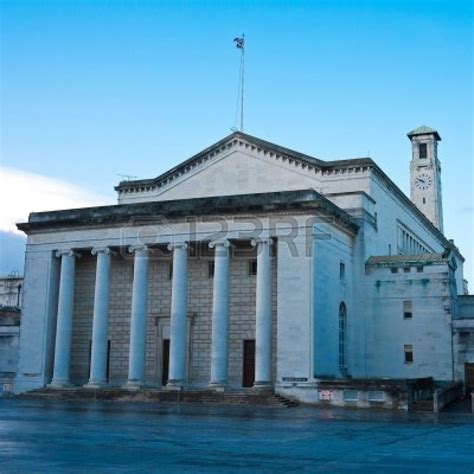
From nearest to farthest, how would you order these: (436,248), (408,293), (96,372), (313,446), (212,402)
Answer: (313,446), (212,402), (96,372), (408,293), (436,248)

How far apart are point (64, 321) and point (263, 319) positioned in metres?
13.2

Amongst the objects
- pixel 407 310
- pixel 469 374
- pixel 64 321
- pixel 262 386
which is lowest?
pixel 262 386

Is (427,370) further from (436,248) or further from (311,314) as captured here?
(436,248)

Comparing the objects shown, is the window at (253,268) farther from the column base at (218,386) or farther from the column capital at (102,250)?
the column capital at (102,250)

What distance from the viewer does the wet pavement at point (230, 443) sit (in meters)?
13.3

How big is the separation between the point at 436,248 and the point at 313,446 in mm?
58203

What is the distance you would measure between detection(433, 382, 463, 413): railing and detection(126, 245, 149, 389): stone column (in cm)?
1663

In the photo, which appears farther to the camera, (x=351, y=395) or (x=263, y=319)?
(x=263, y=319)

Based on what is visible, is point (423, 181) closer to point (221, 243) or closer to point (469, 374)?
point (469, 374)

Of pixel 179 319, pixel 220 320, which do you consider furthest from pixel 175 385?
pixel 220 320

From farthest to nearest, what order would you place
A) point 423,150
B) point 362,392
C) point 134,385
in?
point 423,150 < point 134,385 < point 362,392

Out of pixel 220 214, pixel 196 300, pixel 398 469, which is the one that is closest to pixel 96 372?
pixel 196 300

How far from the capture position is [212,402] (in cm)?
3694

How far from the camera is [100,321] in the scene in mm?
43031
